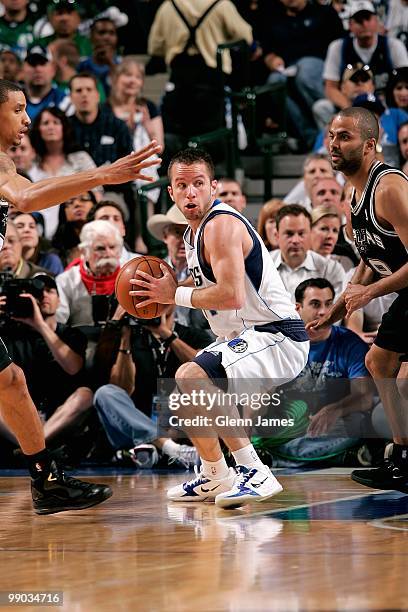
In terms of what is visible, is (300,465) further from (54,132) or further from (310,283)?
(54,132)

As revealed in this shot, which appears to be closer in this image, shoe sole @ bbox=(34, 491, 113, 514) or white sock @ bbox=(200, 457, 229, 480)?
shoe sole @ bbox=(34, 491, 113, 514)

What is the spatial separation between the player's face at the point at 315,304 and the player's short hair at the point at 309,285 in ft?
0.08

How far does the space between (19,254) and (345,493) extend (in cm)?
332

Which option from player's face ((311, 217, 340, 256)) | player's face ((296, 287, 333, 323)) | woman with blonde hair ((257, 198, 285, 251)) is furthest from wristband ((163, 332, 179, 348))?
player's face ((311, 217, 340, 256))

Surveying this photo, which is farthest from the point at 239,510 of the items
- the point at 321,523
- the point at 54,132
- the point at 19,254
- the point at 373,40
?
the point at 373,40

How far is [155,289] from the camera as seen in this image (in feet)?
17.6

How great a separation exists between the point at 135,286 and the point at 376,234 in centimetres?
122

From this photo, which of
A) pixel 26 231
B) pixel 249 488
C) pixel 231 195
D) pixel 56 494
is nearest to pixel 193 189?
pixel 249 488

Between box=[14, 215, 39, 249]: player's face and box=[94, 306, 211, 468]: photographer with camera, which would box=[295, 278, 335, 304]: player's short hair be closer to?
box=[94, 306, 211, 468]: photographer with camera

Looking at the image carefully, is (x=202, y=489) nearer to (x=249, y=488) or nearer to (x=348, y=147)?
(x=249, y=488)

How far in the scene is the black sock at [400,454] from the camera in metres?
5.45

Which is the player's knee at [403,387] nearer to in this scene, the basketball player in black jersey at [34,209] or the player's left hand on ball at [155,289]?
the player's left hand on ball at [155,289]

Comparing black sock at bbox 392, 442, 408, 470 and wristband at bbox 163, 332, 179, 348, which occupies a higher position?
wristband at bbox 163, 332, 179, 348

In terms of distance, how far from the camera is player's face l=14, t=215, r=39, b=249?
8461 millimetres
